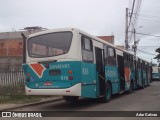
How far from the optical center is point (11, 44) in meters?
70.6

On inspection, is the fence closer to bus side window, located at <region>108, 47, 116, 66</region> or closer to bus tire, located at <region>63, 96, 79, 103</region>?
bus tire, located at <region>63, 96, 79, 103</region>

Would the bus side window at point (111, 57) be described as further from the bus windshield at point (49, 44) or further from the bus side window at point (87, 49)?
the bus windshield at point (49, 44)

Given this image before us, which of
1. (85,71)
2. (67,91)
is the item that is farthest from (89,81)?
(67,91)

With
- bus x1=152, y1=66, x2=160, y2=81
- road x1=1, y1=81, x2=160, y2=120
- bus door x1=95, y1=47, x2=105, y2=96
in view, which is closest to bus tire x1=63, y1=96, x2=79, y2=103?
road x1=1, y1=81, x2=160, y2=120

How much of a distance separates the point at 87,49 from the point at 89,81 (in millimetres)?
1375

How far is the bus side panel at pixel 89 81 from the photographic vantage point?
538 inches

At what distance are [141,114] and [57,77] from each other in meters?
3.62

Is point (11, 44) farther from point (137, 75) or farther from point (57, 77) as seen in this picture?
point (57, 77)

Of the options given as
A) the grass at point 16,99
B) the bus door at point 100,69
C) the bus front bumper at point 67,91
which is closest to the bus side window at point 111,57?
the bus door at point 100,69

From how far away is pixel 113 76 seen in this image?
60.2ft

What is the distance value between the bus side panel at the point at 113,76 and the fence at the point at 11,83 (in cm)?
499

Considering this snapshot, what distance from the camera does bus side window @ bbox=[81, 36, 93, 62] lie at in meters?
13.9

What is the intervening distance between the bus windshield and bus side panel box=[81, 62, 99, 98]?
1099mm

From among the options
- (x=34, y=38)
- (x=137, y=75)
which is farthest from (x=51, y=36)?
(x=137, y=75)
